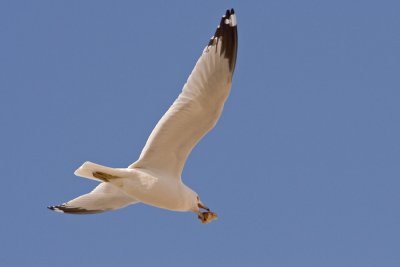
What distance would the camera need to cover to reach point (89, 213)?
37.7 feet

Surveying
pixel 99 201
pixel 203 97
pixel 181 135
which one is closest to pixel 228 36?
pixel 203 97

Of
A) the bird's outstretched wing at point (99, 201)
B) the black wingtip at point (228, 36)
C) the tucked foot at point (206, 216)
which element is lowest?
the tucked foot at point (206, 216)

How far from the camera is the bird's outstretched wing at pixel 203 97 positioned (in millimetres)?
9820

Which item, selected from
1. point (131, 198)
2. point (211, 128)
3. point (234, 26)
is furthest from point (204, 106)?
point (131, 198)

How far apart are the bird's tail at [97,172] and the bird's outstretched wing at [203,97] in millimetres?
512

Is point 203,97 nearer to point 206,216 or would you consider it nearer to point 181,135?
point 181,135

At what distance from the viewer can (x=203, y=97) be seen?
9812mm

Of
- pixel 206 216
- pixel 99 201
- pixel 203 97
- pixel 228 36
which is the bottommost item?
pixel 206 216

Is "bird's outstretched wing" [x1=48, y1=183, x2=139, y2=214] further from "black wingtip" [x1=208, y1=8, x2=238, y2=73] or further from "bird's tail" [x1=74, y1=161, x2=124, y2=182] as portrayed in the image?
"black wingtip" [x1=208, y1=8, x2=238, y2=73]

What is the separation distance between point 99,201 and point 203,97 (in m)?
2.22

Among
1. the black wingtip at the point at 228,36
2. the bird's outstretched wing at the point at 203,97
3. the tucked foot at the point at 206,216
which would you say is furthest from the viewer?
the tucked foot at the point at 206,216

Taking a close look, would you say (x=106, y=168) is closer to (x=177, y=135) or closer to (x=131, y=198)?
(x=177, y=135)

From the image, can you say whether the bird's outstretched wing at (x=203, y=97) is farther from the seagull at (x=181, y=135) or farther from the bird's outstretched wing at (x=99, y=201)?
the bird's outstretched wing at (x=99, y=201)

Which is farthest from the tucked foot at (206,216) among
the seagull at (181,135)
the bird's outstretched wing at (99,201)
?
the bird's outstretched wing at (99,201)
